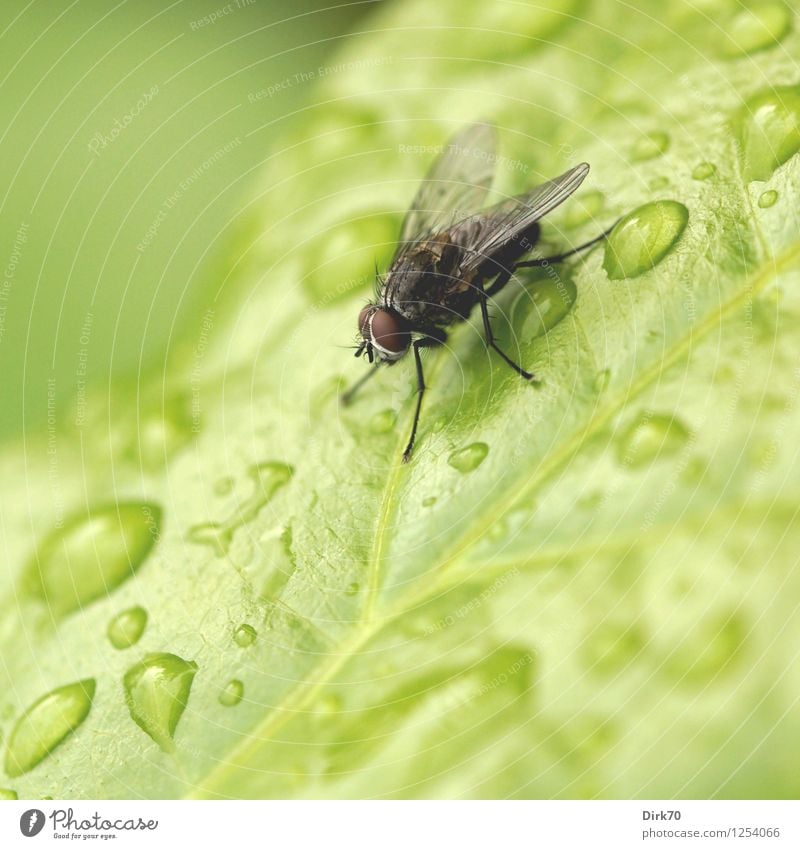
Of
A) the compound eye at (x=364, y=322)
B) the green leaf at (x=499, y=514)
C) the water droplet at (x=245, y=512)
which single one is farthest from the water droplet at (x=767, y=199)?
the water droplet at (x=245, y=512)

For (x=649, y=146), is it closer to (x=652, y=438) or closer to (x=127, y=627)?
(x=652, y=438)

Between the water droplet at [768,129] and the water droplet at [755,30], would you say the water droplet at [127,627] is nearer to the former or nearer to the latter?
the water droplet at [768,129]

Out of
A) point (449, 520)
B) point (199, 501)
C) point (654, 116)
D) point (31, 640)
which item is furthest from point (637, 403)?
point (31, 640)

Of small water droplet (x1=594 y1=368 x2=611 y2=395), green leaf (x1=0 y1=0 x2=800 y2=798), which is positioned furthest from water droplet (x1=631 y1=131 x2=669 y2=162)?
small water droplet (x1=594 y1=368 x2=611 y2=395)

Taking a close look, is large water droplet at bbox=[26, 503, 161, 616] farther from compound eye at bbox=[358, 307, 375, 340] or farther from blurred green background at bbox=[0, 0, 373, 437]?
compound eye at bbox=[358, 307, 375, 340]
